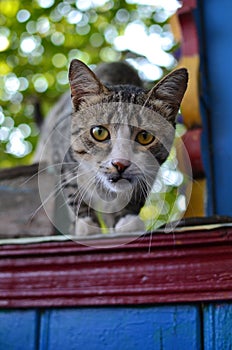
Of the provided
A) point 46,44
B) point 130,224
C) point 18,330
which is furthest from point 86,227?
point 46,44

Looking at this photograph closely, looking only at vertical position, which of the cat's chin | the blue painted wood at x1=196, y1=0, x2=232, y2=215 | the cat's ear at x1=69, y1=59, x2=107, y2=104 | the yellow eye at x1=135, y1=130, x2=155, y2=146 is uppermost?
the blue painted wood at x1=196, y1=0, x2=232, y2=215

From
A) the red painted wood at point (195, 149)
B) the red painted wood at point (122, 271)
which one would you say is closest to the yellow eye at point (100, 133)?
the red painted wood at point (122, 271)

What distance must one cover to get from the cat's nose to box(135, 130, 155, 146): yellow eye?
0.11 ft

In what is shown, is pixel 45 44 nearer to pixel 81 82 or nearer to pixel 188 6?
pixel 188 6

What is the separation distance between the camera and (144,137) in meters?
0.75

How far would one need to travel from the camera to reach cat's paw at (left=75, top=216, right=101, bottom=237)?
3.37ft

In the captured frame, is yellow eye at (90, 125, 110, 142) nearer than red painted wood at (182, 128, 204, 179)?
Yes

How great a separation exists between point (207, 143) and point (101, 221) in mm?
395

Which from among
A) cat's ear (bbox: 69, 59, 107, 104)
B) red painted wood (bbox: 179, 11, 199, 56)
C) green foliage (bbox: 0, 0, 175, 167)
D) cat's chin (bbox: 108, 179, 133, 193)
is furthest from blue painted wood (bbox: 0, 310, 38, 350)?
green foliage (bbox: 0, 0, 175, 167)

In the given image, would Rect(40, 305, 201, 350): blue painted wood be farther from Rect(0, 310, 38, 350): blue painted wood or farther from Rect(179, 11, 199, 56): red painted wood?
Rect(179, 11, 199, 56): red painted wood

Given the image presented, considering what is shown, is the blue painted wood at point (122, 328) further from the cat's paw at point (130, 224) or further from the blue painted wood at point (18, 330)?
the cat's paw at point (130, 224)

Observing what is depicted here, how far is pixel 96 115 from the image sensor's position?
0.77 metres

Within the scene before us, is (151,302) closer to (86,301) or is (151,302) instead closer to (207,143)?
(86,301)

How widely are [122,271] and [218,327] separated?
17cm
